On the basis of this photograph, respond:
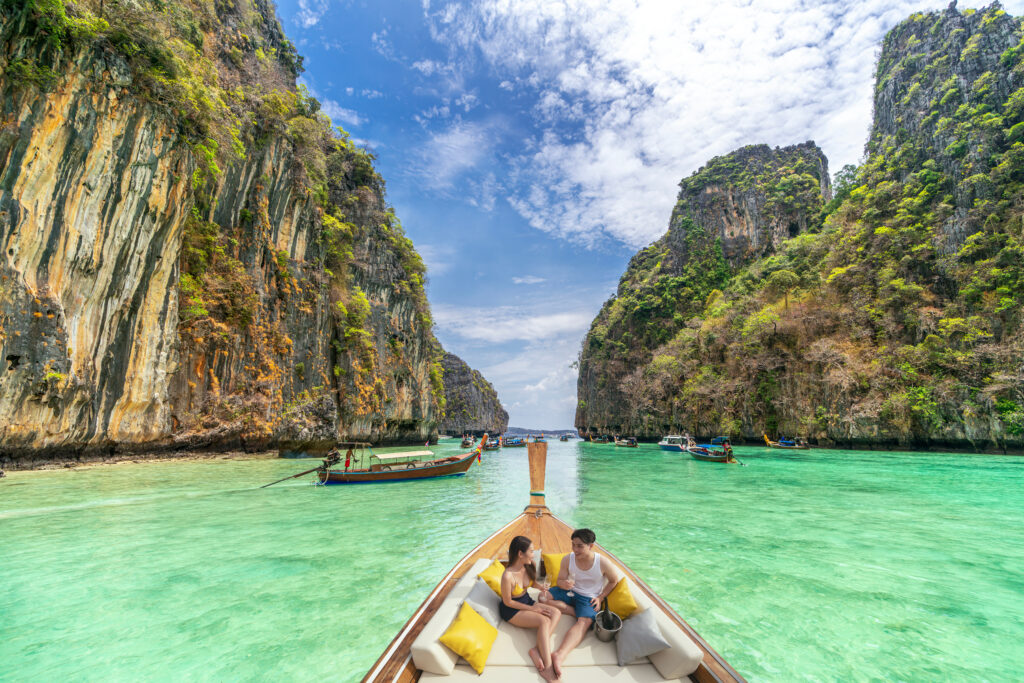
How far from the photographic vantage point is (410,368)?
3816 cm

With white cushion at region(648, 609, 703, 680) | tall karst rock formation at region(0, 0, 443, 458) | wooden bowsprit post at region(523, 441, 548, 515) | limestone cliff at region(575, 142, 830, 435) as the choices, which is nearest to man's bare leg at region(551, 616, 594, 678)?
white cushion at region(648, 609, 703, 680)

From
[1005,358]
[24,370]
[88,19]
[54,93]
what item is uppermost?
[88,19]

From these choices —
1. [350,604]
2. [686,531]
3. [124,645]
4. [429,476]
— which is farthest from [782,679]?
[429,476]

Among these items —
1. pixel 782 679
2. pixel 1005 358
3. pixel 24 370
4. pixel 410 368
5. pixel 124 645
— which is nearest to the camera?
pixel 782 679

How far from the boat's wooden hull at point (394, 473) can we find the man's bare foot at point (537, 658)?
13.2 metres

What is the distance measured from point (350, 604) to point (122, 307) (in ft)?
53.9

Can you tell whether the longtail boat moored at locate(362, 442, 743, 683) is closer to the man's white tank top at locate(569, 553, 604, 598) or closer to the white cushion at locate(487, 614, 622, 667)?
the white cushion at locate(487, 614, 622, 667)

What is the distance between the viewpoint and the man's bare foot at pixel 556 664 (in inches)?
96.9

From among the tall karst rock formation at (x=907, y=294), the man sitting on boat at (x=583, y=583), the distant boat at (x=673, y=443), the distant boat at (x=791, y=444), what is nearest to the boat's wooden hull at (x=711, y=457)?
the distant boat at (x=673, y=443)

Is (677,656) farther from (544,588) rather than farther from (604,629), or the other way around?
(544,588)

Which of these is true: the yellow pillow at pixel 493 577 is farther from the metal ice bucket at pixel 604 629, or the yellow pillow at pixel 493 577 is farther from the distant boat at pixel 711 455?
the distant boat at pixel 711 455

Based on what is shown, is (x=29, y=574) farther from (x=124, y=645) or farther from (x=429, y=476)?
(x=429, y=476)

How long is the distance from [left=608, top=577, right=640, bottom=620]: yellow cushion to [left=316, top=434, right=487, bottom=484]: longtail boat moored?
38.8ft

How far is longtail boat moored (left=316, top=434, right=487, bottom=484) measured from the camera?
1452 cm
